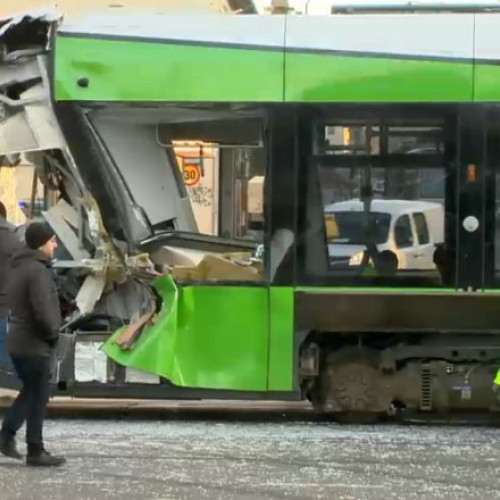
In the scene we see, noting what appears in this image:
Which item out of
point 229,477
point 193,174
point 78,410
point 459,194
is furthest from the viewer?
point 78,410

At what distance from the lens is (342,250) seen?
9.09m

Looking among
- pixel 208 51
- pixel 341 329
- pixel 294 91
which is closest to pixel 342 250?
pixel 341 329

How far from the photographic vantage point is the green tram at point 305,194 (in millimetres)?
8992

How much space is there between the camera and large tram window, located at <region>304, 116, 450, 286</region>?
354 inches

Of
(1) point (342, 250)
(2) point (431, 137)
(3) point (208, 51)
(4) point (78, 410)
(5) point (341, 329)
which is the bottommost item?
(4) point (78, 410)

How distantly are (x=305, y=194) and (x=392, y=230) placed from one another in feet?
2.33

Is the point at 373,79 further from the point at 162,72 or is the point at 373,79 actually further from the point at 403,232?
the point at 162,72

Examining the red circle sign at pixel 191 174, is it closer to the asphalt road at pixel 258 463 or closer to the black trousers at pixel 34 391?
the asphalt road at pixel 258 463

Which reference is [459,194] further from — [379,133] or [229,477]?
[229,477]

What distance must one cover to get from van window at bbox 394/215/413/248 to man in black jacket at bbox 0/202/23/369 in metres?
2.91

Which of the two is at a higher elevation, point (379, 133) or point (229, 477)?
point (379, 133)

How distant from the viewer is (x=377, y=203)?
356 inches

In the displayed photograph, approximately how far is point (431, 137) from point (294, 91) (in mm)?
1091

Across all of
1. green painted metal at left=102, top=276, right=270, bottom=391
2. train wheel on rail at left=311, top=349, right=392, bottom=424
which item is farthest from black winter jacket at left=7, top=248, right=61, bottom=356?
train wheel on rail at left=311, top=349, right=392, bottom=424
